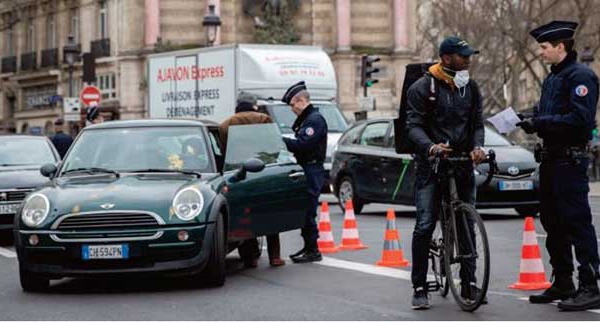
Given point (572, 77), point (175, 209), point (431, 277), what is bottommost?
point (431, 277)

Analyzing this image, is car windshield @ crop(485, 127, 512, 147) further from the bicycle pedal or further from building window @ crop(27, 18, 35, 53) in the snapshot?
building window @ crop(27, 18, 35, 53)

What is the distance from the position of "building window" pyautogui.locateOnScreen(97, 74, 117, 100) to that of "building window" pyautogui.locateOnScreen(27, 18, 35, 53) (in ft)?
26.4

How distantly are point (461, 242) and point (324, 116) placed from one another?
64.6 ft

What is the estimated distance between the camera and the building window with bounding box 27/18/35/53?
236ft

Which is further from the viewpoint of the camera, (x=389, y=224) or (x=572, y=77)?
(x=389, y=224)

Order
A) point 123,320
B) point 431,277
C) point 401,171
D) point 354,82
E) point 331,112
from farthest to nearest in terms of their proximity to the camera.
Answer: point 354,82 < point 331,112 < point 401,171 < point 431,277 < point 123,320

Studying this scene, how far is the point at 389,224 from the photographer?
1379 cm

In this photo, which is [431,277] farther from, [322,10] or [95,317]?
[322,10]

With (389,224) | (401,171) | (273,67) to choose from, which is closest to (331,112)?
(273,67)

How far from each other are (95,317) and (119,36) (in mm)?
54319

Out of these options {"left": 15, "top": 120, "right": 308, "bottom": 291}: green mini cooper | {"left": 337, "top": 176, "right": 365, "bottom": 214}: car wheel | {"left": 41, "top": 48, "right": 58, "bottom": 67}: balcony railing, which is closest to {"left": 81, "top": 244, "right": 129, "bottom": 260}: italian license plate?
{"left": 15, "top": 120, "right": 308, "bottom": 291}: green mini cooper

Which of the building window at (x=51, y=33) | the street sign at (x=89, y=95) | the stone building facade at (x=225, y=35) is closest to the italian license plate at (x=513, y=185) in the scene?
the street sign at (x=89, y=95)

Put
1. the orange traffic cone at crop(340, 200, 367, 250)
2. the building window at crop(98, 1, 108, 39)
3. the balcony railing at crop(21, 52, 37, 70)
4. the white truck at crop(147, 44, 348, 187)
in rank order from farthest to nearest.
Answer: the balcony railing at crop(21, 52, 37, 70) < the building window at crop(98, 1, 108, 39) < the white truck at crop(147, 44, 348, 187) < the orange traffic cone at crop(340, 200, 367, 250)

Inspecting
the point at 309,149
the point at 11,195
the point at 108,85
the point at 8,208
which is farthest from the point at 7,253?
the point at 108,85
